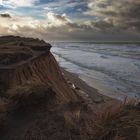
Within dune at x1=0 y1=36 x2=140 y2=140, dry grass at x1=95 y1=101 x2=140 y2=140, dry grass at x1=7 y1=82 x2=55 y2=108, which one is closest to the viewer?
dry grass at x1=95 y1=101 x2=140 y2=140

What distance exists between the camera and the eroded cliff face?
22.7 feet

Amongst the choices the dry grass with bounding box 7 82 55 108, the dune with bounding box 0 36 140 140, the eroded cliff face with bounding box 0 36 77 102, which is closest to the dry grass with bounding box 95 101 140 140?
the dune with bounding box 0 36 140 140

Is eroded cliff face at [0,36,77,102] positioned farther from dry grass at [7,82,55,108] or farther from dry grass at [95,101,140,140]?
dry grass at [95,101,140,140]

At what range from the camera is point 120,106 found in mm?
3088

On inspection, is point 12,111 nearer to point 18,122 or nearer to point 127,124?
point 18,122

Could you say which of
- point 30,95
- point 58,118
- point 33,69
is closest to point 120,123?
point 58,118

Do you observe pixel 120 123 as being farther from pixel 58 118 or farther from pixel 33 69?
pixel 33 69

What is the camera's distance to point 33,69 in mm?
7777

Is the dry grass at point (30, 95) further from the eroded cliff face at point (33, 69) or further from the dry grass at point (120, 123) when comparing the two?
the eroded cliff face at point (33, 69)

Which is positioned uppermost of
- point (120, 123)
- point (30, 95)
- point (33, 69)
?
point (120, 123)

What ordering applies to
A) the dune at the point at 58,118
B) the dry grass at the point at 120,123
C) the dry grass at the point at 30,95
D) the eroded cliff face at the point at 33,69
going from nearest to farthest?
the dry grass at the point at 120,123 < the dune at the point at 58,118 < the dry grass at the point at 30,95 < the eroded cliff face at the point at 33,69

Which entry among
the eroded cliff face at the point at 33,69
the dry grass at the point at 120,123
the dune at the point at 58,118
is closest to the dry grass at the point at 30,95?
the dune at the point at 58,118

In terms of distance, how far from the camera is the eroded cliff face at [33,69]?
273 inches

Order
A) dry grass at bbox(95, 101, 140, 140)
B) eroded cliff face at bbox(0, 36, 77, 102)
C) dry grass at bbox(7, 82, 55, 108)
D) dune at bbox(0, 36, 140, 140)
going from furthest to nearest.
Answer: eroded cliff face at bbox(0, 36, 77, 102) → dry grass at bbox(7, 82, 55, 108) → dune at bbox(0, 36, 140, 140) → dry grass at bbox(95, 101, 140, 140)
